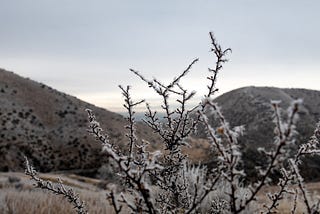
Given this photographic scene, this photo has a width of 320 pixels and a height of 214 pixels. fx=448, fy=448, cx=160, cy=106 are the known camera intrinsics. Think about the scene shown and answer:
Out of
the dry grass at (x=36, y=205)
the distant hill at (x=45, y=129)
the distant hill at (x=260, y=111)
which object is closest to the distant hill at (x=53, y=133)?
the distant hill at (x=45, y=129)

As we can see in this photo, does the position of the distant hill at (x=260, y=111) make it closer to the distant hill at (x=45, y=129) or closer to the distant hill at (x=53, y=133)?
the distant hill at (x=53, y=133)

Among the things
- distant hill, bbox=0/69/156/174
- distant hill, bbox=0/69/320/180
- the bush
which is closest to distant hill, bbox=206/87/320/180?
distant hill, bbox=0/69/320/180

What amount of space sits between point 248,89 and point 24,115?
182 ft

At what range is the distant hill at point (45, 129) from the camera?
1879 inches

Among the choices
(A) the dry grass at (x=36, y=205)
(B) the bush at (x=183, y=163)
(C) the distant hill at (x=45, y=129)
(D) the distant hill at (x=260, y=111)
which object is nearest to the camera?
(B) the bush at (x=183, y=163)

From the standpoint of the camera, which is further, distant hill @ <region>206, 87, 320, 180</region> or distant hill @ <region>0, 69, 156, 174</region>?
distant hill @ <region>206, 87, 320, 180</region>

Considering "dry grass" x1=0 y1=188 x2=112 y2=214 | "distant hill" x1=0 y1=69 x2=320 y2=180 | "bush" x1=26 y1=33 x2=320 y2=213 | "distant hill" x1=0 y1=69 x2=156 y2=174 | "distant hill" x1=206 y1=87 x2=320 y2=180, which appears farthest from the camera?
"distant hill" x1=206 y1=87 x2=320 y2=180

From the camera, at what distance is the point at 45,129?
53.0 m

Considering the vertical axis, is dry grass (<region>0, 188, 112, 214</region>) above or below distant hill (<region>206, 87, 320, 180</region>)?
below

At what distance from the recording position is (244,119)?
8312 centimetres

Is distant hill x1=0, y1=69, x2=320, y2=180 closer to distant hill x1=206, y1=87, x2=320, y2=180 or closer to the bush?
distant hill x1=206, y1=87, x2=320, y2=180

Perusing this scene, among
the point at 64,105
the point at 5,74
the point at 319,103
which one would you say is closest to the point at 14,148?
the point at 64,105

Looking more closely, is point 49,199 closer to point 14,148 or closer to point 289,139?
point 289,139

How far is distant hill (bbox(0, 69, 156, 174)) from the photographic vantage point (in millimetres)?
47725
